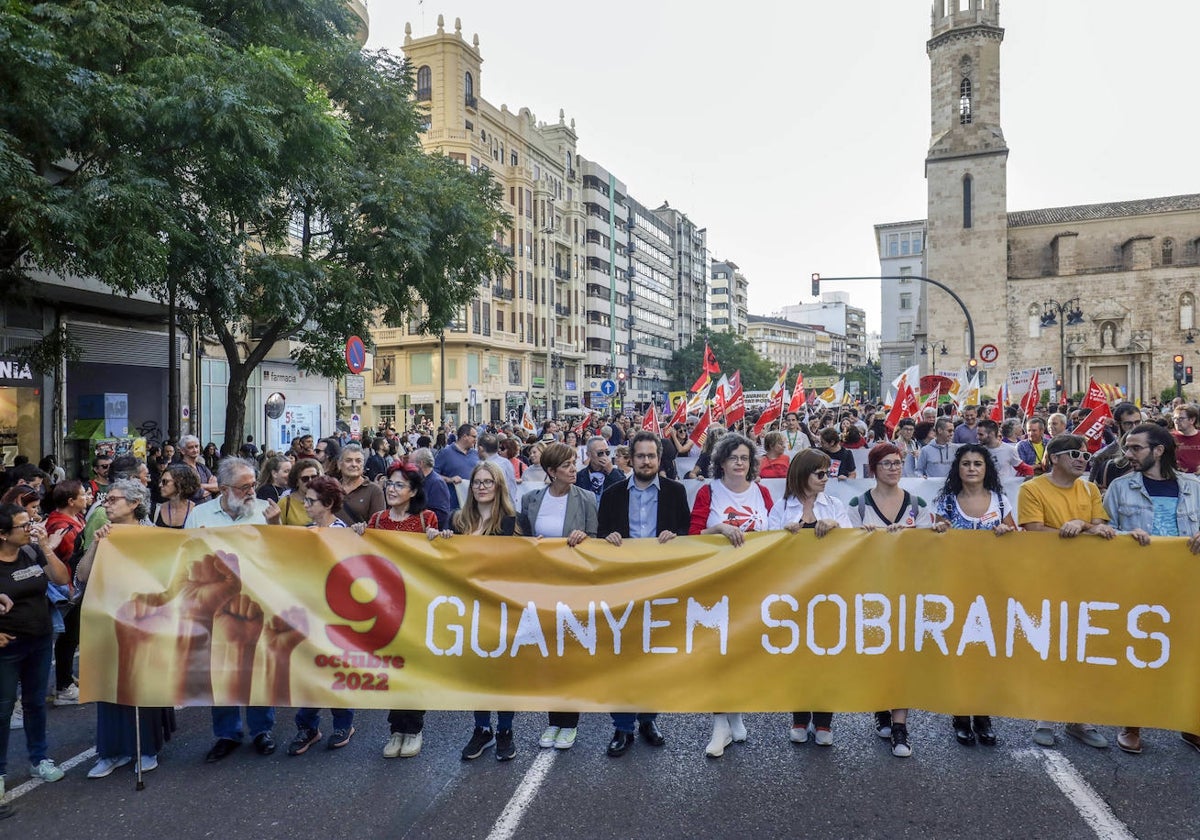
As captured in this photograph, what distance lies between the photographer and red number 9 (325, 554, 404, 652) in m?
5.13

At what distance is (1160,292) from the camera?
63.5 metres

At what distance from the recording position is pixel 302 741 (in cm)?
528

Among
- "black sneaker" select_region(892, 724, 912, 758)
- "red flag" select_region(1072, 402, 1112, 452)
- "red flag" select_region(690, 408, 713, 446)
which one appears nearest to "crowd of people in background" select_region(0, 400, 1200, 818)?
"black sneaker" select_region(892, 724, 912, 758)

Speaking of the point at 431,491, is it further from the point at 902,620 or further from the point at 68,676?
the point at 902,620

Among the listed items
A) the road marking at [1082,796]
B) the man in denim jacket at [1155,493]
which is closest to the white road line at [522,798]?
the road marking at [1082,796]

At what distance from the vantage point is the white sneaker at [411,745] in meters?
5.16

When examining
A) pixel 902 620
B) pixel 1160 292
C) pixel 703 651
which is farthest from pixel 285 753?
pixel 1160 292

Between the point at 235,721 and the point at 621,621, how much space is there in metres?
2.49

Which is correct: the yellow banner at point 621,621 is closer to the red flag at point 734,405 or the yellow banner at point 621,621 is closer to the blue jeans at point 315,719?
the blue jeans at point 315,719

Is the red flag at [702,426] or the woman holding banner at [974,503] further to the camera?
the red flag at [702,426]

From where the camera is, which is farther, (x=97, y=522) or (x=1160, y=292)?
(x=1160, y=292)

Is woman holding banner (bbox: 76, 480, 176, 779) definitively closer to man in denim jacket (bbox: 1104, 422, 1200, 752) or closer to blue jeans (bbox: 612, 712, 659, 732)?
blue jeans (bbox: 612, 712, 659, 732)

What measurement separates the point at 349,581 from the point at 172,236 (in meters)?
8.24

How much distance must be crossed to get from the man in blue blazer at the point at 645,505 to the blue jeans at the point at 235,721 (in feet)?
7.21
